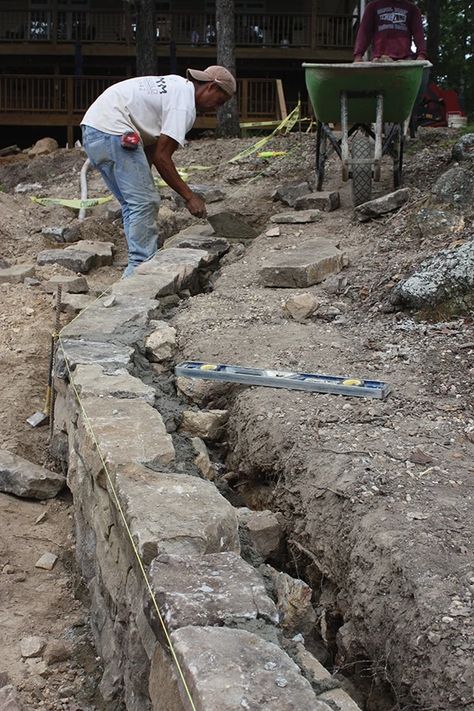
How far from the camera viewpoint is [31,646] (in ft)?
9.68

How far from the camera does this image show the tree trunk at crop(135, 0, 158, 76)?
14961 mm

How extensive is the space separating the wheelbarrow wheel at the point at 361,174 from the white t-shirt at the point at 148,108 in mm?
2190

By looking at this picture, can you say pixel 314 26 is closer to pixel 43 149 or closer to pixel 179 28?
pixel 179 28

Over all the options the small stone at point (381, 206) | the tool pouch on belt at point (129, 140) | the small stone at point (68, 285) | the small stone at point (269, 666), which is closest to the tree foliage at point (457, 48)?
the small stone at point (381, 206)

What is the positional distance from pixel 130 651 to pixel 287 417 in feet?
4.30

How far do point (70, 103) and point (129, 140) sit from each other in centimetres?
1179

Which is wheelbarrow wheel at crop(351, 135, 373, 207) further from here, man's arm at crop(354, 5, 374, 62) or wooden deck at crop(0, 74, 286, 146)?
wooden deck at crop(0, 74, 286, 146)

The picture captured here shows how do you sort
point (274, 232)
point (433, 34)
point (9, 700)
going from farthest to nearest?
point (433, 34) < point (274, 232) < point (9, 700)

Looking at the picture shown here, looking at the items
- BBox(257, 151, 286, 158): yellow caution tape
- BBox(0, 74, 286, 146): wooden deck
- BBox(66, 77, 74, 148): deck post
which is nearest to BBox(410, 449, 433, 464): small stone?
BBox(257, 151, 286, 158): yellow caution tape

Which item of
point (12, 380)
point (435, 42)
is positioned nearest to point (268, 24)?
point (435, 42)

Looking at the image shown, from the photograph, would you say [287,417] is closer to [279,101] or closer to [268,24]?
[279,101]

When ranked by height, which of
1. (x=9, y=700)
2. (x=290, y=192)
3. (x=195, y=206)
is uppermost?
(x=195, y=206)

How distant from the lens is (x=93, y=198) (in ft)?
33.8

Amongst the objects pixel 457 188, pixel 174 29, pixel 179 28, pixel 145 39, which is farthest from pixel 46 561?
pixel 179 28
